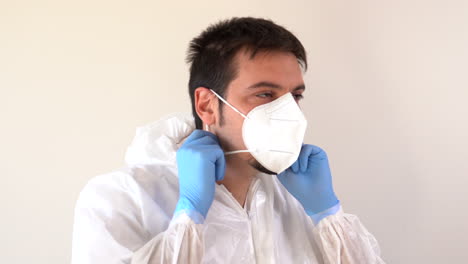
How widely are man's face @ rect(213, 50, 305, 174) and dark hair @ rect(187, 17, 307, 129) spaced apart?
0.02 metres

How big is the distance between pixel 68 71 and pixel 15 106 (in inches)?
8.9

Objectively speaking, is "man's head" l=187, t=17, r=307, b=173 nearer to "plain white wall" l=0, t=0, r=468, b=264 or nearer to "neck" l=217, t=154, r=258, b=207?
"neck" l=217, t=154, r=258, b=207

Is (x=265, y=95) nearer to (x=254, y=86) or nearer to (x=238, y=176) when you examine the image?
(x=254, y=86)

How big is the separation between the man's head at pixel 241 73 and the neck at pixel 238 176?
57mm

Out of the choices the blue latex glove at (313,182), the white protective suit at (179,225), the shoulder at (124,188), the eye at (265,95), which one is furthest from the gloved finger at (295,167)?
the shoulder at (124,188)

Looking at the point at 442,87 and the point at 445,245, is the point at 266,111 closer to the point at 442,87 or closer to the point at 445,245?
the point at 442,87

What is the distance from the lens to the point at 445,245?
1563 millimetres

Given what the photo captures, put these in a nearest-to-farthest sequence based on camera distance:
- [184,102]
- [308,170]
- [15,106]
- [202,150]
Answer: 1. [202,150]
2. [308,170]
3. [15,106]
4. [184,102]

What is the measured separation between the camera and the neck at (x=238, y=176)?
1230 millimetres

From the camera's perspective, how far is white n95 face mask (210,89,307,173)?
44.0 inches

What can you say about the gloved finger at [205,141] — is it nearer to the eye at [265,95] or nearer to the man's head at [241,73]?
the man's head at [241,73]

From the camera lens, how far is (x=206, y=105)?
1232 mm

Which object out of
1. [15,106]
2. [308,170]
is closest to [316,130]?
[308,170]

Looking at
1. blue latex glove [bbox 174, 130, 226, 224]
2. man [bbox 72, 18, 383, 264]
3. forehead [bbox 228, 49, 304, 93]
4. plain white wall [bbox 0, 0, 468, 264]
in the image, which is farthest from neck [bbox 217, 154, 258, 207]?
plain white wall [bbox 0, 0, 468, 264]
